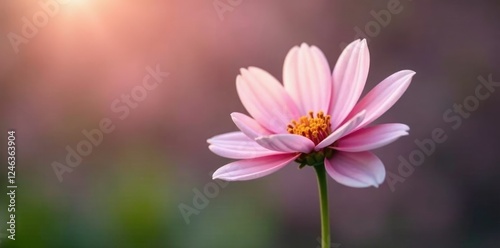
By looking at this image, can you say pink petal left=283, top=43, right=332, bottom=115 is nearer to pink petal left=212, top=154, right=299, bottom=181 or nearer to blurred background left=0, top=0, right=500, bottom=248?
pink petal left=212, top=154, right=299, bottom=181

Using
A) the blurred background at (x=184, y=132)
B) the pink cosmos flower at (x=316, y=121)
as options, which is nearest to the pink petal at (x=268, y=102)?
the pink cosmos flower at (x=316, y=121)

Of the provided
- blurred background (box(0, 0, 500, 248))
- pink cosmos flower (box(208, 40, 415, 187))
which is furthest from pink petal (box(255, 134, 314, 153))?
blurred background (box(0, 0, 500, 248))

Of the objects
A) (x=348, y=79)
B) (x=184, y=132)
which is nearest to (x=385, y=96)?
(x=348, y=79)

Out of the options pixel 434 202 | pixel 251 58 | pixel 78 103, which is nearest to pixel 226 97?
pixel 251 58

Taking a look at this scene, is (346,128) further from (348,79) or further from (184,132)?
(184,132)

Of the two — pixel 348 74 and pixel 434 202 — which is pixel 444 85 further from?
pixel 348 74

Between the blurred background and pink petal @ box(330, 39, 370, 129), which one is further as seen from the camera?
the blurred background
